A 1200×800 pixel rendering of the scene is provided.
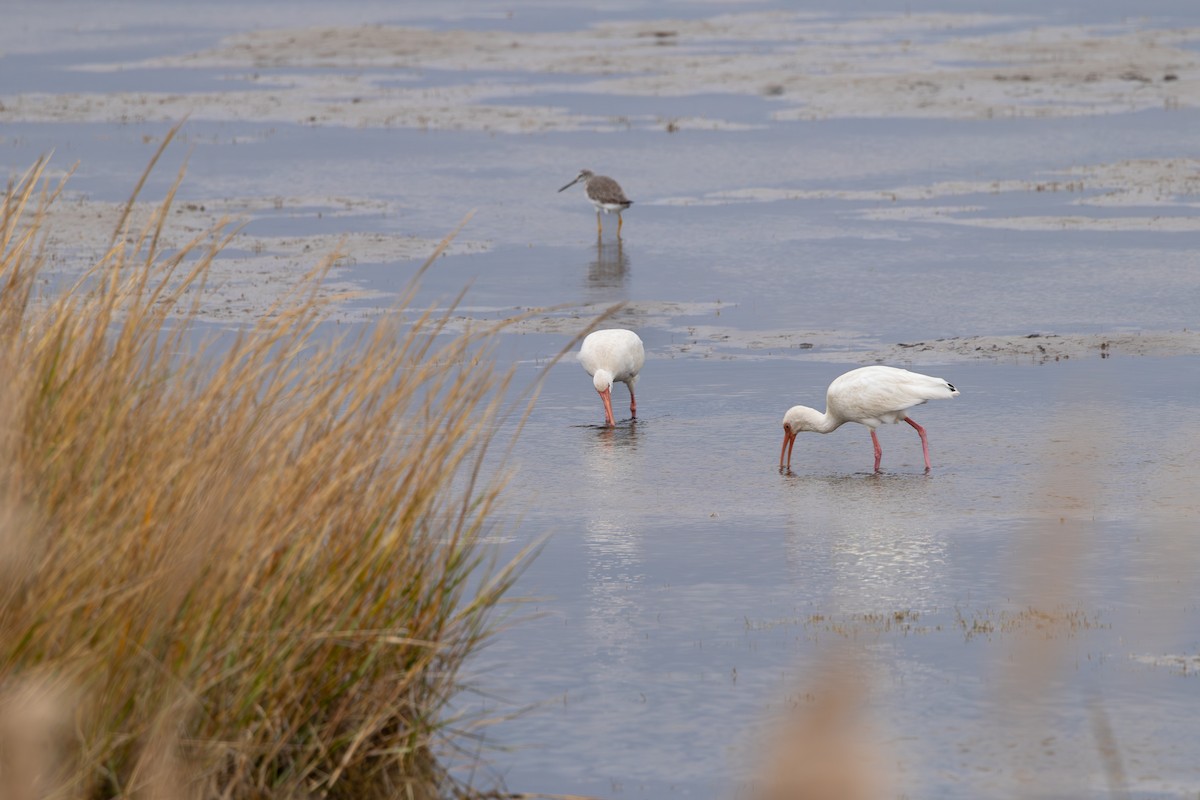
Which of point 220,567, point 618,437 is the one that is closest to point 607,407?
point 618,437

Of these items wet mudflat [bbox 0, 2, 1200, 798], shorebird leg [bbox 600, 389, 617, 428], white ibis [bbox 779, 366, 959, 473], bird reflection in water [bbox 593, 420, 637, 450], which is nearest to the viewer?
wet mudflat [bbox 0, 2, 1200, 798]

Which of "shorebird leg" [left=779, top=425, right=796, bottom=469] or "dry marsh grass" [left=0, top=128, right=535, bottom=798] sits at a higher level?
"dry marsh grass" [left=0, top=128, right=535, bottom=798]

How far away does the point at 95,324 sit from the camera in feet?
20.9

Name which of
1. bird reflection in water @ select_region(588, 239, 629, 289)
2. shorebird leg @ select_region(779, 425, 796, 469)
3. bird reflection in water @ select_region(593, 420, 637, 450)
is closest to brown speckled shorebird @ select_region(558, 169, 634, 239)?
bird reflection in water @ select_region(588, 239, 629, 289)

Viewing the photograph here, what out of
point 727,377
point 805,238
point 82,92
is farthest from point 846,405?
point 82,92

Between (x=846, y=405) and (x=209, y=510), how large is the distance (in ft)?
27.1

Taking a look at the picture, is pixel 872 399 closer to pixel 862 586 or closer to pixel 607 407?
pixel 607 407

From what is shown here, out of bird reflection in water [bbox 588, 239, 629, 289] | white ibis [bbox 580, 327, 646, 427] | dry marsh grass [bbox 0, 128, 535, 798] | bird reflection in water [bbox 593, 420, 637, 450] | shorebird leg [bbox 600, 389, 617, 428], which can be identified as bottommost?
bird reflection in water [bbox 588, 239, 629, 289]

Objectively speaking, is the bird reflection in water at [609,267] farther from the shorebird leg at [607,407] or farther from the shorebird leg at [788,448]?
the shorebird leg at [788,448]

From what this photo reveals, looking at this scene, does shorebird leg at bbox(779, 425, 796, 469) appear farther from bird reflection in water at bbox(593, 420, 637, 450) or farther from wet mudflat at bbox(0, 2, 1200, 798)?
bird reflection in water at bbox(593, 420, 637, 450)

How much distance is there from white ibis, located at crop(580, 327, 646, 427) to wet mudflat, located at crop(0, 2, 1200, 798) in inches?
13.2

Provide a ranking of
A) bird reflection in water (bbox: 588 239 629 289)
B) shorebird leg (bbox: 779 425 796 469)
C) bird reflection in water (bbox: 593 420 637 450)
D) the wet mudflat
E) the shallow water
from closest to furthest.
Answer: the shallow water, the wet mudflat, shorebird leg (bbox: 779 425 796 469), bird reflection in water (bbox: 593 420 637 450), bird reflection in water (bbox: 588 239 629 289)

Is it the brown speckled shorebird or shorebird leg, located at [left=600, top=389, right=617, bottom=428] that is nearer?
shorebird leg, located at [left=600, top=389, right=617, bottom=428]

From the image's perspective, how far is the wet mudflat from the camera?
7.70 meters
